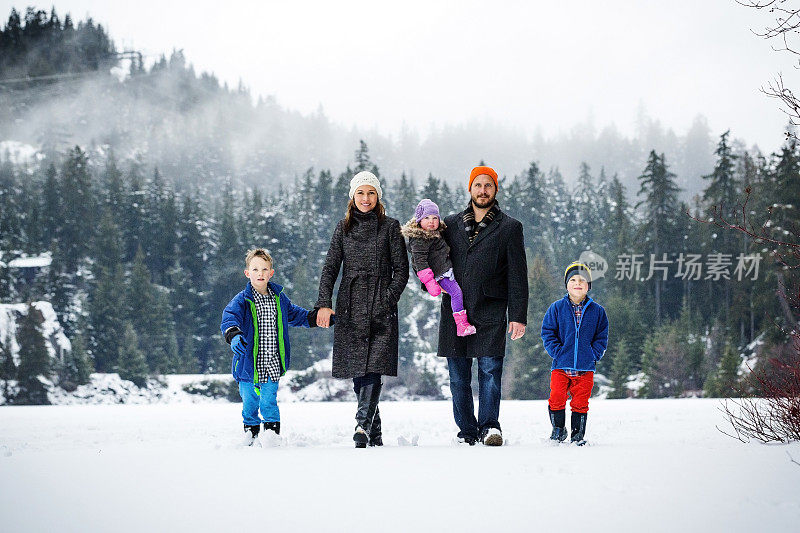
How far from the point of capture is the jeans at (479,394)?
233 inches

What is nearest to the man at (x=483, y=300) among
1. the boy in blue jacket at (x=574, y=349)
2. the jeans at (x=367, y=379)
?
the boy in blue jacket at (x=574, y=349)

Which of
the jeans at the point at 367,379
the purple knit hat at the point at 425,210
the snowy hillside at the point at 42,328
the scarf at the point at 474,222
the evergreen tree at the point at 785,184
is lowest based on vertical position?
the snowy hillside at the point at 42,328

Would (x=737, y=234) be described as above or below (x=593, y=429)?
above

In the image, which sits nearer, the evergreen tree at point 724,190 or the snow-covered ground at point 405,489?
the snow-covered ground at point 405,489

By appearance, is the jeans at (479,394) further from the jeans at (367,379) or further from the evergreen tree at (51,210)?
the evergreen tree at (51,210)

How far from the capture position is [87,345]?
201 feet

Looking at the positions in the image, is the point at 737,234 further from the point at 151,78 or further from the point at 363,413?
the point at 151,78

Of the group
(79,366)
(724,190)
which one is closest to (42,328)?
(79,366)

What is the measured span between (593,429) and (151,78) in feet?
500

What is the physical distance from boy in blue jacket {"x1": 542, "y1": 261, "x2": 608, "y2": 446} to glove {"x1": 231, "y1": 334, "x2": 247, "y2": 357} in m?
2.40

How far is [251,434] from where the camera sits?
5840mm

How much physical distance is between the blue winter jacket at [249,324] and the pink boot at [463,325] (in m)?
1.18

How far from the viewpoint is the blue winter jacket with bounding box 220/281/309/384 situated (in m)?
6.04

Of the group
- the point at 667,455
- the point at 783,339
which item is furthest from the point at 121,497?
the point at 783,339
